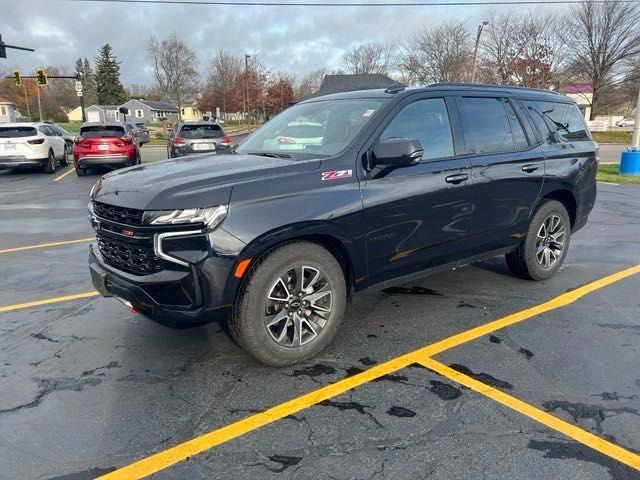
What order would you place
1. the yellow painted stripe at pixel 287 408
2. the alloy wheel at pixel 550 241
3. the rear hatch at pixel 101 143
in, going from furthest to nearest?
the rear hatch at pixel 101 143, the alloy wheel at pixel 550 241, the yellow painted stripe at pixel 287 408

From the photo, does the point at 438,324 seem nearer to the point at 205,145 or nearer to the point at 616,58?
the point at 205,145

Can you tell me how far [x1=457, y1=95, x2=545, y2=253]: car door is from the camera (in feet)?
14.7

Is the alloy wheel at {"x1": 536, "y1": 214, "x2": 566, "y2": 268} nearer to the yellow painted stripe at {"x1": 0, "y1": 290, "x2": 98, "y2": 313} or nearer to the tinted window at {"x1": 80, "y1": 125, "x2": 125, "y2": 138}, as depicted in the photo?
the yellow painted stripe at {"x1": 0, "y1": 290, "x2": 98, "y2": 313}

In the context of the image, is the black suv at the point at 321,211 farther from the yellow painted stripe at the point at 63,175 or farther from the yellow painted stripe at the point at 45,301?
the yellow painted stripe at the point at 63,175

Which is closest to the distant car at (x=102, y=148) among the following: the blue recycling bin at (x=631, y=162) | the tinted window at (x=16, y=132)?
the tinted window at (x=16, y=132)

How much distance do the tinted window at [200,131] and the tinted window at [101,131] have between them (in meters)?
2.29

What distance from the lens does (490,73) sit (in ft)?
159

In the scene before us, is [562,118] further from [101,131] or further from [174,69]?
[174,69]

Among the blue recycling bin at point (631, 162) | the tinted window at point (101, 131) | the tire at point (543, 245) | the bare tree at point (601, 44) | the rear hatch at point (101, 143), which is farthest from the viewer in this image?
the bare tree at point (601, 44)

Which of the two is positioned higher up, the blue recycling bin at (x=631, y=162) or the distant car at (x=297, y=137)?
the distant car at (x=297, y=137)

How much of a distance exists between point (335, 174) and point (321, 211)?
1.02 feet

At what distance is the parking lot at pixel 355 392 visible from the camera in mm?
2611

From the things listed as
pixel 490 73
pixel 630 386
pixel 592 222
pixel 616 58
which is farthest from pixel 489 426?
pixel 616 58

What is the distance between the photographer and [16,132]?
53.4 feet
